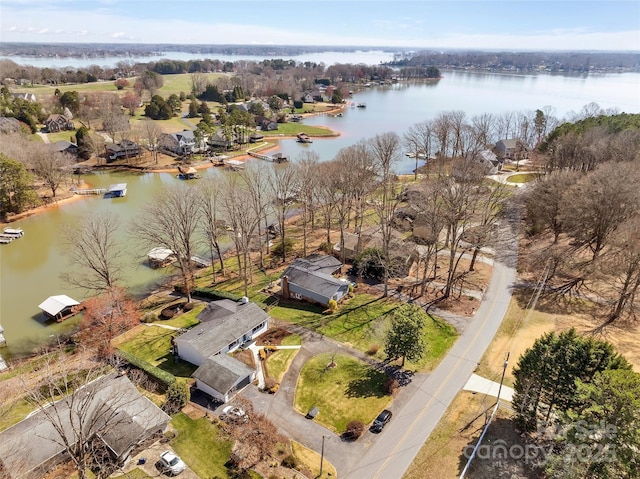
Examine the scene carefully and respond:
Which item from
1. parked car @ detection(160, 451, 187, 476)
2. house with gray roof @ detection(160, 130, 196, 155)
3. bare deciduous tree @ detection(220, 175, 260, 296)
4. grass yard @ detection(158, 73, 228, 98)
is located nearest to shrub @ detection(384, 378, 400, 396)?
parked car @ detection(160, 451, 187, 476)

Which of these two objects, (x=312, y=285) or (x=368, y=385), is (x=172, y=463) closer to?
(x=368, y=385)

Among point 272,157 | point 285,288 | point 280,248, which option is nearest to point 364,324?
point 285,288

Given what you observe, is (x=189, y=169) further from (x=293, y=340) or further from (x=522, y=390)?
(x=522, y=390)

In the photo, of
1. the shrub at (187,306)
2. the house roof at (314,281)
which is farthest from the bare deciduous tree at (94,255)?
the house roof at (314,281)

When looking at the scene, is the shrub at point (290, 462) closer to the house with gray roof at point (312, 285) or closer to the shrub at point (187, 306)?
the house with gray roof at point (312, 285)

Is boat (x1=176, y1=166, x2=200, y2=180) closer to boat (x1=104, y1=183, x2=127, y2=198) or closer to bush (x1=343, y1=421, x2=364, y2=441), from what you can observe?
boat (x1=104, y1=183, x2=127, y2=198)

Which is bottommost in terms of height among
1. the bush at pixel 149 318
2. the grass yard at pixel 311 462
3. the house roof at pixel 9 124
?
the bush at pixel 149 318

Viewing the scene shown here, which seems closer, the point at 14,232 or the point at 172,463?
the point at 172,463
